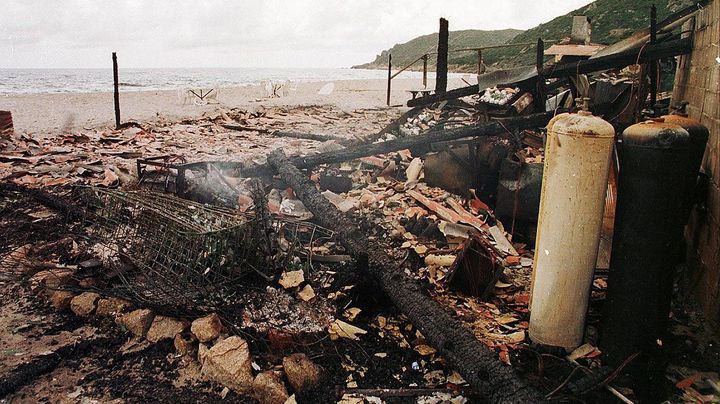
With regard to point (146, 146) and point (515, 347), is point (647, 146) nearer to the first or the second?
point (515, 347)

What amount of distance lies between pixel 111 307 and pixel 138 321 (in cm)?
42

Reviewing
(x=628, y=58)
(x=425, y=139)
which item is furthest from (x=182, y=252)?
(x=628, y=58)

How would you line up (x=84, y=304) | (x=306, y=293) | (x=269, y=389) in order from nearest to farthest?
(x=269, y=389) < (x=84, y=304) < (x=306, y=293)

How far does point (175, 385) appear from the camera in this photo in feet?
10.2

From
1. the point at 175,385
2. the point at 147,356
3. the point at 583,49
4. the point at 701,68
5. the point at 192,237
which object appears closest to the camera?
the point at 175,385

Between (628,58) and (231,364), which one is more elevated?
(628,58)

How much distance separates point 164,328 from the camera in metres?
3.60

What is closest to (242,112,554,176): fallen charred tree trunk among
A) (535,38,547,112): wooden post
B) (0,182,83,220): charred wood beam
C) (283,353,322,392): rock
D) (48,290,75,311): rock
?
(535,38,547,112): wooden post

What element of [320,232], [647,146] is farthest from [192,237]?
[647,146]

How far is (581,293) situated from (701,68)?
3357mm

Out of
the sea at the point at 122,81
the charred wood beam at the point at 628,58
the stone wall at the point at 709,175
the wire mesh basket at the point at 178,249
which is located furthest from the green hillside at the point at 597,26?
the wire mesh basket at the point at 178,249

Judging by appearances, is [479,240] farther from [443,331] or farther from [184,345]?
[184,345]

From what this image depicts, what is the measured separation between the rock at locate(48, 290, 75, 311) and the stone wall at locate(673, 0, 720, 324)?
17.9 ft

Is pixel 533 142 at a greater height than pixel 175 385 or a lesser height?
greater
